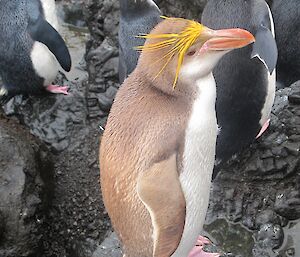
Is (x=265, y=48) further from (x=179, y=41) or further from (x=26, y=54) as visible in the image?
(x=26, y=54)

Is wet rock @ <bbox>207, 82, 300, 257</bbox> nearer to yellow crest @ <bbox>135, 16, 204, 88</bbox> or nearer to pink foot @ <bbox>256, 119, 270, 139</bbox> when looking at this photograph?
pink foot @ <bbox>256, 119, 270, 139</bbox>

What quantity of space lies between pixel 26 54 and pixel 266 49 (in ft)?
6.55

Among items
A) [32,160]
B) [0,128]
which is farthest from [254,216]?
[0,128]

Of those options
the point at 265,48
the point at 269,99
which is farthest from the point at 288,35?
the point at 265,48

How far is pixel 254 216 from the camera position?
12.2 ft

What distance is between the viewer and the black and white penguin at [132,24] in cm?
413

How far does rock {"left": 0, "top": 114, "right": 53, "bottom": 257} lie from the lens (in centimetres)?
385

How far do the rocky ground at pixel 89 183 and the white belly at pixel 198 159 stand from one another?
1.89 feet

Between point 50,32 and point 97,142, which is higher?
point 50,32

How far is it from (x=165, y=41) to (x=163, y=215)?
2.16 feet

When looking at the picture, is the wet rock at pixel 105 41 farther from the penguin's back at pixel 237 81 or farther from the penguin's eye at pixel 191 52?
the penguin's eye at pixel 191 52

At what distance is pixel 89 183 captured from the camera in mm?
4168

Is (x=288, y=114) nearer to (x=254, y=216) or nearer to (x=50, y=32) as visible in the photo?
(x=254, y=216)

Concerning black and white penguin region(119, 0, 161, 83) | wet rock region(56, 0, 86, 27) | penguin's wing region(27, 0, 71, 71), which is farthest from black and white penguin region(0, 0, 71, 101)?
wet rock region(56, 0, 86, 27)
